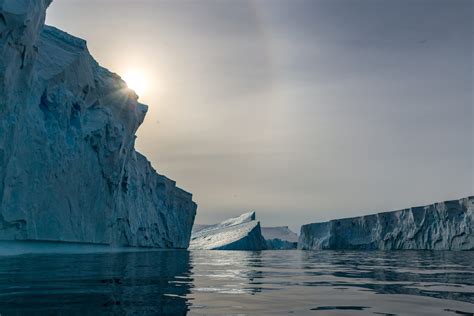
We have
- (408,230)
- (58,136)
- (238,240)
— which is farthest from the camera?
(238,240)

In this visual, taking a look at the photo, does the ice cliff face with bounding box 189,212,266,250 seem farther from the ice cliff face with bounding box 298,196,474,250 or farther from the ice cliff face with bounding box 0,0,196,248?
the ice cliff face with bounding box 0,0,196,248

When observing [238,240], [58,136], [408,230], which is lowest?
[238,240]

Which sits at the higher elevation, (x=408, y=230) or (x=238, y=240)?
(x=408, y=230)

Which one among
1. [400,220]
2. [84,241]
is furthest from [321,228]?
[84,241]

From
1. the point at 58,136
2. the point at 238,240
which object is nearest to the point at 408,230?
the point at 238,240

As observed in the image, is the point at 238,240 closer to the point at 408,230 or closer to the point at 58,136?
the point at 408,230

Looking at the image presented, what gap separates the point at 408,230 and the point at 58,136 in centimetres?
5297

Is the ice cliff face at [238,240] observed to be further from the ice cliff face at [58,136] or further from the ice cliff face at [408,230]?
the ice cliff face at [58,136]

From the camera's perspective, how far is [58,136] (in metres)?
26.3

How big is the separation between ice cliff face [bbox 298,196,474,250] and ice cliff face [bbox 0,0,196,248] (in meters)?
41.3

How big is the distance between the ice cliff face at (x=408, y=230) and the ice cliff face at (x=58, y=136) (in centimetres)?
4129

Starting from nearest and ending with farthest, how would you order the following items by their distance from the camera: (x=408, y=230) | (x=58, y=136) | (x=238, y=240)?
(x=58, y=136) < (x=408, y=230) < (x=238, y=240)

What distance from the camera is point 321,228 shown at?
83625mm

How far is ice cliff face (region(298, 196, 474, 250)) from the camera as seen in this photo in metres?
55.3
